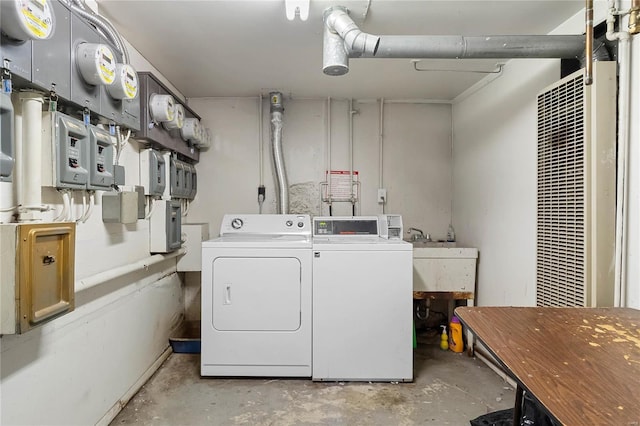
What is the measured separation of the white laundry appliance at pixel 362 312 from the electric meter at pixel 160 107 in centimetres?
139

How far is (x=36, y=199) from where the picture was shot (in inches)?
54.6

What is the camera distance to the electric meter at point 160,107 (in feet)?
7.70

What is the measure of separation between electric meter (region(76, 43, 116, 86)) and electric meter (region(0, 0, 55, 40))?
0.28 metres

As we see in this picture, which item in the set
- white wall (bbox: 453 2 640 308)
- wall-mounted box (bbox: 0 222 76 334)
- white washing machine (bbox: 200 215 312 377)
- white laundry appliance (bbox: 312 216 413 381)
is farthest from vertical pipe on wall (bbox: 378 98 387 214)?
wall-mounted box (bbox: 0 222 76 334)

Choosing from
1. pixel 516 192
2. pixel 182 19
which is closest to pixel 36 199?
pixel 182 19

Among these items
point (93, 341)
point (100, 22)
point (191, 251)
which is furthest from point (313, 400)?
point (100, 22)

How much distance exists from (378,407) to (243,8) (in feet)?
8.23

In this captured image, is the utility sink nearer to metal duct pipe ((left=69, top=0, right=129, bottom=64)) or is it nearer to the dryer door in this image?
the dryer door

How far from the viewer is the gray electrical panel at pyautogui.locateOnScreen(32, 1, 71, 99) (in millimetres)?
1344

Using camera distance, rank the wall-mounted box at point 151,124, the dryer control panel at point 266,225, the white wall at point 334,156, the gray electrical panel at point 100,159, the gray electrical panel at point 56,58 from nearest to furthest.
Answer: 1. the gray electrical panel at point 56,58
2. the gray electrical panel at point 100,159
3. the wall-mounted box at point 151,124
4. the dryer control panel at point 266,225
5. the white wall at point 334,156

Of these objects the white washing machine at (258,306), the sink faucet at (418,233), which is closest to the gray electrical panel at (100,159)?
the white washing machine at (258,306)

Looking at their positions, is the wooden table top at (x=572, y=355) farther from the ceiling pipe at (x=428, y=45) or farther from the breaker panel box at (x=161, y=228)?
the breaker panel box at (x=161, y=228)

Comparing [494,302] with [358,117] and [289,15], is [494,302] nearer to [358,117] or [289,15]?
[358,117]

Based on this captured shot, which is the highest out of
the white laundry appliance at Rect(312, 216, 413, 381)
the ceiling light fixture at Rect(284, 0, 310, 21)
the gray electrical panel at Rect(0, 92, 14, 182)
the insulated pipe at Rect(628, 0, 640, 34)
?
the ceiling light fixture at Rect(284, 0, 310, 21)
